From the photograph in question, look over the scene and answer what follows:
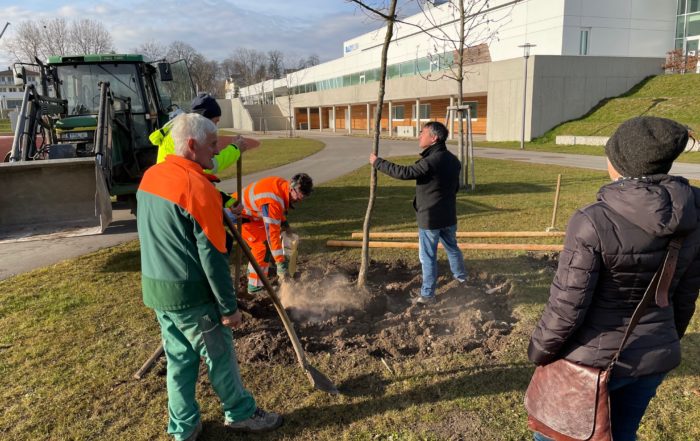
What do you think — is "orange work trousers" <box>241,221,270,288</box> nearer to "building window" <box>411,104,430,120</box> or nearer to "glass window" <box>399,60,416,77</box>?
"building window" <box>411,104,430,120</box>

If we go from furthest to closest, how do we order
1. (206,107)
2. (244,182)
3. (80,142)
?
(244,182), (80,142), (206,107)

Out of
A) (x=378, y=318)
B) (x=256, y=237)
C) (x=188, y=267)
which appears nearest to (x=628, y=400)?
(x=188, y=267)

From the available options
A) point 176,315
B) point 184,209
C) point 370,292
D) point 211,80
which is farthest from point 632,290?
point 211,80

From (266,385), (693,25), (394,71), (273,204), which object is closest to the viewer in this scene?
(266,385)

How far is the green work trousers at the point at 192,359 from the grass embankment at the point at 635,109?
20969mm

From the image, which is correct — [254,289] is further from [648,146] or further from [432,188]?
[648,146]

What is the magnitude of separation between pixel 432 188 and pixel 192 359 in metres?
2.79

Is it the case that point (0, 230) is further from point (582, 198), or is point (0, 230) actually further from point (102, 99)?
point (582, 198)

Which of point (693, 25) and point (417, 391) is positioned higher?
point (693, 25)

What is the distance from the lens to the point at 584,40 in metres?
26.5

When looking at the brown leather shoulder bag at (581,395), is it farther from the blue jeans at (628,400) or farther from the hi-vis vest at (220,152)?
the hi-vis vest at (220,152)

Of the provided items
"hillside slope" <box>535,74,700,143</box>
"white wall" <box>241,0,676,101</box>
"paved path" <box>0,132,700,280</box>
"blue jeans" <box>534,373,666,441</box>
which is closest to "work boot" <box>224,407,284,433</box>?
"blue jeans" <box>534,373,666,441</box>

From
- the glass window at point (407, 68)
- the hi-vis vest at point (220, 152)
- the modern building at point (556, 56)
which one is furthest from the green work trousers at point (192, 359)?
the glass window at point (407, 68)

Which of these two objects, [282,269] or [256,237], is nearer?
[282,269]
